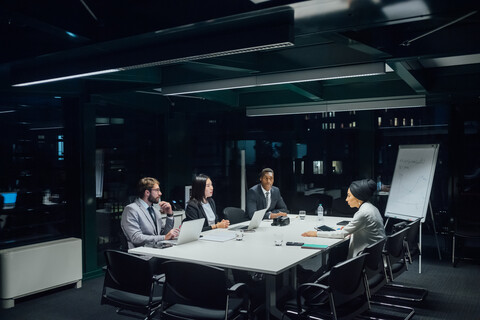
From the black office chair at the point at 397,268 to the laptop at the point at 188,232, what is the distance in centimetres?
175

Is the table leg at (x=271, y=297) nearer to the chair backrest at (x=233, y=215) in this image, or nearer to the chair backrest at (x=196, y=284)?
the chair backrest at (x=196, y=284)

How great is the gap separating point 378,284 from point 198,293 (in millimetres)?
1708

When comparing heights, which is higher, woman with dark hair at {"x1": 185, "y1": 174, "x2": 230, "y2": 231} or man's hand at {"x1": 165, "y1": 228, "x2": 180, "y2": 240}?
woman with dark hair at {"x1": 185, "y1": 174, "x2": 230, "y2": 231}

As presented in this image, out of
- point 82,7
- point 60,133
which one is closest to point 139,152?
point 60,133

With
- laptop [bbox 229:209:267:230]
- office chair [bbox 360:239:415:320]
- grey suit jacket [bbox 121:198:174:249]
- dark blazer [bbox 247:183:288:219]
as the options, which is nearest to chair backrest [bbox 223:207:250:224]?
dark blazer [bbox 247:183:288:219]

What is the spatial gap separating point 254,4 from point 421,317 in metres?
3.50

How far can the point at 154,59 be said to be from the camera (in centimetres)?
328

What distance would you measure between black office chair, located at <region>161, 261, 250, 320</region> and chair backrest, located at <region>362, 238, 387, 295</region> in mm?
1069

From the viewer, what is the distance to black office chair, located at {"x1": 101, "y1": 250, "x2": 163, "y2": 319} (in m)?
3.03

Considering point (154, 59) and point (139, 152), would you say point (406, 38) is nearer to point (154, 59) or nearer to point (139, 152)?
point (154, 59)

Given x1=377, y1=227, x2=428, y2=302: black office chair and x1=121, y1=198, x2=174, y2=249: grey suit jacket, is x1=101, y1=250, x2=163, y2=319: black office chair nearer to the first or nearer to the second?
x1=121, y1=198, x2=174, y2=249: grey suit jacket

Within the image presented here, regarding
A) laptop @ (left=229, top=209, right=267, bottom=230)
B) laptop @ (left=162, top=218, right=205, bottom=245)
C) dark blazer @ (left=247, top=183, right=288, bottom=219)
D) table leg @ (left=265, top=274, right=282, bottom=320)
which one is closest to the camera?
table leg @ (left=265, top=274, right=282, bottom=320)

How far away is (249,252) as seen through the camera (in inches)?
136

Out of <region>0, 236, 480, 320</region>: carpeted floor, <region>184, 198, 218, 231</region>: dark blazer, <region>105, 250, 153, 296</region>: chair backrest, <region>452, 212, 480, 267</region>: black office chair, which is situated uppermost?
<region>184, 198, 218, 231</region>: dark blazer
